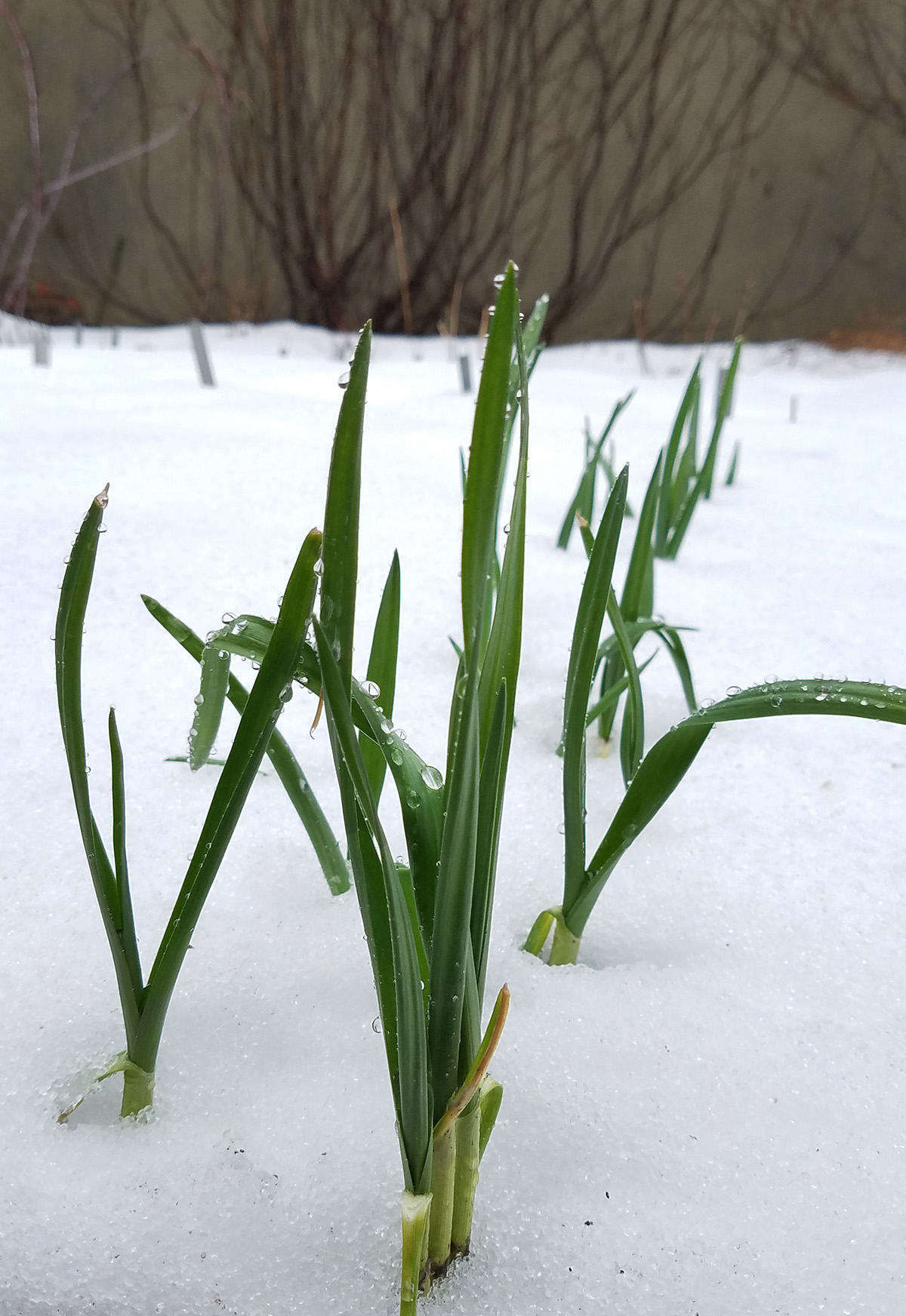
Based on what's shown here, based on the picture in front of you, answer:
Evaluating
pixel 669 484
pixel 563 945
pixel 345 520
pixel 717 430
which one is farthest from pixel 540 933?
pixel 717 430

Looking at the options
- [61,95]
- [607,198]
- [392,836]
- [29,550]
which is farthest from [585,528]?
[61,95]

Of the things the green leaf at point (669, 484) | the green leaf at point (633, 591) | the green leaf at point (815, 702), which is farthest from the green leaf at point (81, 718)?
the green leaf at point (669, 484)

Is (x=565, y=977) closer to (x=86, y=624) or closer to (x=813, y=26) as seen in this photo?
(x=86, y=624)

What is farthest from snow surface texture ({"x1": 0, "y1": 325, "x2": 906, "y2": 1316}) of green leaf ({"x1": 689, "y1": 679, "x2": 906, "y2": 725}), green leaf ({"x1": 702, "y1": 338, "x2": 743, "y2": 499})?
green leaf ({"x1": 702, "y1": 338, "x2": 743, "y2": 499})

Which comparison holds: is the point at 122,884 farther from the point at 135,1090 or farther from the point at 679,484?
the point at 679,484

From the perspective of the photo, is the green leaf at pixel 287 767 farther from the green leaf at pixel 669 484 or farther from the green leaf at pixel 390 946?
the green leaf at pixel 669 484

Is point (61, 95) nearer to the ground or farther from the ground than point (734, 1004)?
farther from the ground

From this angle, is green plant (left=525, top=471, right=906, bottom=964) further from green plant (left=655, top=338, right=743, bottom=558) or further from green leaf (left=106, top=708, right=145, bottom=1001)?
green plant (left=655, top=338, right=743, bottom=558)
